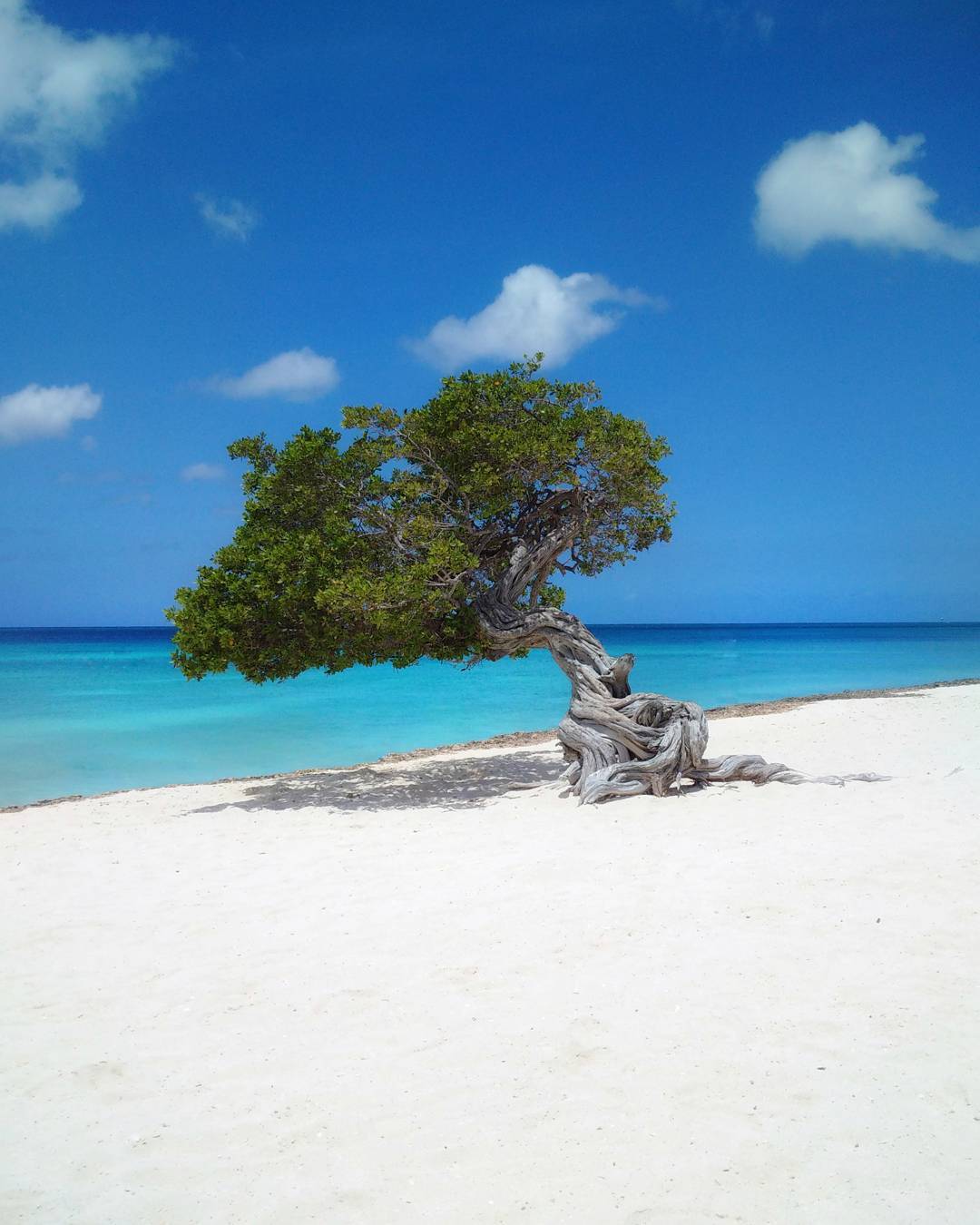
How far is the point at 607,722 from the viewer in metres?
11.0

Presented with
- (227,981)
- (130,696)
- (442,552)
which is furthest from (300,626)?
(130,696)

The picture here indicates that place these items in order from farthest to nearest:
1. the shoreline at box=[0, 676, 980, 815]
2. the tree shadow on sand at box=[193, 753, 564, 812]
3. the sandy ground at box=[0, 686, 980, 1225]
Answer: the shoreline at box=[0, 676, 980, 815] < the tree shadow on sand at box=[193, 753, 564, 812] < the sandy ground at box=[0, 686, 980, 1225]

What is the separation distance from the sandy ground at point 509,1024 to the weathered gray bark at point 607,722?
1.33 metres

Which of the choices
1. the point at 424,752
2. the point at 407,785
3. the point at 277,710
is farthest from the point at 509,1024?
the point at 277,710

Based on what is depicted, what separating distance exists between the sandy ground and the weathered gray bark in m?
1.33

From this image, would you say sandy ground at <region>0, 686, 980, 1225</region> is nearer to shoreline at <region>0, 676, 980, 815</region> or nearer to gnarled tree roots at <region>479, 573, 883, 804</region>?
gnarled tree roots at <region>479, 573, 883, 804</region>

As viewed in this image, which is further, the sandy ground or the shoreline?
the shoreline

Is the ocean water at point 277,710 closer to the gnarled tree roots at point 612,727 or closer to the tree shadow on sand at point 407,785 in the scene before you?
the tree shadow on sand at point 407,785

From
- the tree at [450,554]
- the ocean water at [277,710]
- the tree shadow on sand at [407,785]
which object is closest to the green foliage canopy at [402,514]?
the tree at [450,554]

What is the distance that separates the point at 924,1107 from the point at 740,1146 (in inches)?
36.0

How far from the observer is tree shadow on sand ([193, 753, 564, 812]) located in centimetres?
1124

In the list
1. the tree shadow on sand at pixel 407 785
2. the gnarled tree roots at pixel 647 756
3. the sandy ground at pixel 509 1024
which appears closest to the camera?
the sandy ground at pixel 509 1024

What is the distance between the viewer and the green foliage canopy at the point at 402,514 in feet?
35.3

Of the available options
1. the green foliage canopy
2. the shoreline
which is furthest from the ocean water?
the green foliage canopy
